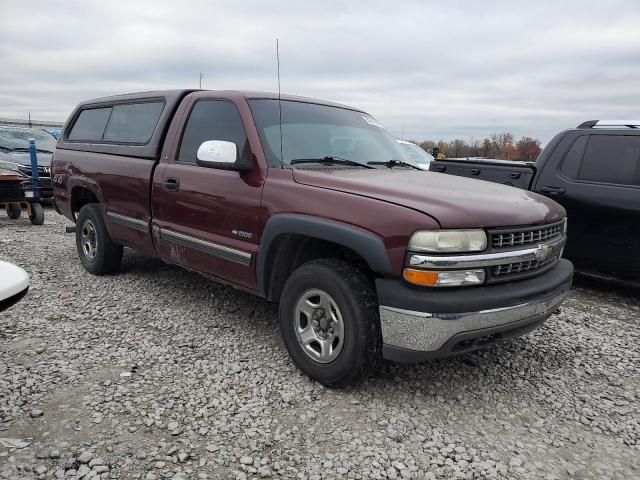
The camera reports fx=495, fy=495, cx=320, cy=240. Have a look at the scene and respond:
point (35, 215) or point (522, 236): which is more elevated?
point (522, 236)

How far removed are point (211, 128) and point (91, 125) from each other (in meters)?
2.36

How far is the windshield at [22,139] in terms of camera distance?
11.2 metres

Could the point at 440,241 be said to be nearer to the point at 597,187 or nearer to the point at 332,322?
the point at 332,322

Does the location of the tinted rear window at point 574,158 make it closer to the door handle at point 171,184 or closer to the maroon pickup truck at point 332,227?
the maroon pickup truck at point 332,227

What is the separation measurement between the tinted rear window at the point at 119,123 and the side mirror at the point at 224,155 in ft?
4.36

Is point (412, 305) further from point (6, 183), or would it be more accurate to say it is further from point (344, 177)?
point (6, 183)

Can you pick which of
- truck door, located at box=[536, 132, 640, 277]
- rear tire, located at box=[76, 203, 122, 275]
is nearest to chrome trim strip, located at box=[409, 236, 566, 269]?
truck door, located at box=[536, 132, 640, 277]

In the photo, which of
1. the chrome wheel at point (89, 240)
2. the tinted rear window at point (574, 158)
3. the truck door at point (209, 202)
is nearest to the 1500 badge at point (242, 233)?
the truck door at point (209, 202)

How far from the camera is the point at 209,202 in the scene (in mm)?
3701

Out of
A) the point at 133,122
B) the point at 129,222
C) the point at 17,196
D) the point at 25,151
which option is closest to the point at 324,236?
the point at 129,222

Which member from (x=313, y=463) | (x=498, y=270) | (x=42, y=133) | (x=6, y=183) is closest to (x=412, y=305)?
(x=498, y=270)

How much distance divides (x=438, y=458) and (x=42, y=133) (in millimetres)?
12939

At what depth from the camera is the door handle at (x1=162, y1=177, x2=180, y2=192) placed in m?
3.99

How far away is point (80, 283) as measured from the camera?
509 centimetres
